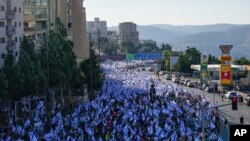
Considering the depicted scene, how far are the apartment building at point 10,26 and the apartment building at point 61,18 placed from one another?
313 inches

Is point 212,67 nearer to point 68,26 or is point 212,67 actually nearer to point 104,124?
point 68,26

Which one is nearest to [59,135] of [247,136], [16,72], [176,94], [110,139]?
[110,139]

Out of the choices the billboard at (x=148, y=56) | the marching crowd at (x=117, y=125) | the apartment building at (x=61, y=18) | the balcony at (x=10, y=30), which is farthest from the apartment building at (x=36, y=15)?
the billboard at (x=148, y=56)

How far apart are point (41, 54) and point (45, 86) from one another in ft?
11.0

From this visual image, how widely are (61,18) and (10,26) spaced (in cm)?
1610

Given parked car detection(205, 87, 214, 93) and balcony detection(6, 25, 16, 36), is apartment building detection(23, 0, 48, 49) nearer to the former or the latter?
balcony detection(6, 25, 16, 36)

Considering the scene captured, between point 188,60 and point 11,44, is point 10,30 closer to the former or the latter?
point 11,44

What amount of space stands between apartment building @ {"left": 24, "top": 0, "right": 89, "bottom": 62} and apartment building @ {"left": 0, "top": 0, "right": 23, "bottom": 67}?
7943 millimetres

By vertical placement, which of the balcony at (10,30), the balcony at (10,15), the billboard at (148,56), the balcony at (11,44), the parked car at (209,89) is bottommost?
the parked car at (209,89)

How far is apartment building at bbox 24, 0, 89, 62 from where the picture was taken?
216ft

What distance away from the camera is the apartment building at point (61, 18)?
216ft

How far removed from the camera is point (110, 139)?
28.4 m

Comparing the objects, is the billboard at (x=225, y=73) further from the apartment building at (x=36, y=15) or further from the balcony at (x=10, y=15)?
the balcony at (x=10, y=15)

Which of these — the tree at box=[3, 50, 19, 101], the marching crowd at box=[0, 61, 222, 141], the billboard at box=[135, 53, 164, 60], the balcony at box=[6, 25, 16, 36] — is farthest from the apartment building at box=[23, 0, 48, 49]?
the billboard at box=[135, 53, 164, 60]
